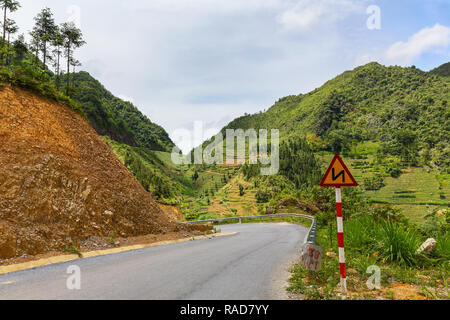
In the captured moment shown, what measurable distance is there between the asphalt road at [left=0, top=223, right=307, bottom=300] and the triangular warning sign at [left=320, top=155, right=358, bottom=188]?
2322 millimetres

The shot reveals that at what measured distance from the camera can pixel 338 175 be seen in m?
5.43

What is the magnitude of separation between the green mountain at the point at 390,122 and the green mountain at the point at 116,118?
86796 millimetres

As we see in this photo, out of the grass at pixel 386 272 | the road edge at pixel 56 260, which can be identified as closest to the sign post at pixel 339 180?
the grass at pixel 386 272

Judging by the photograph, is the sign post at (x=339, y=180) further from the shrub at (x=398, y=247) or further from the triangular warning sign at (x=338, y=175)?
the shrub at (x=398, y=247)

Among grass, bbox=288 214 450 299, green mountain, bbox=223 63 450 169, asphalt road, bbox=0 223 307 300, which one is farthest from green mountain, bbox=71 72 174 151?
green mountain, bbox=223 63 450 169

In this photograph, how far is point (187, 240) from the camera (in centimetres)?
1455

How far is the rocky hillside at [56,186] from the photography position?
867 centimetres

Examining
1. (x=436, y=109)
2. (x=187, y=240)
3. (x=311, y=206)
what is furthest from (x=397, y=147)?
(x=187, y=240)

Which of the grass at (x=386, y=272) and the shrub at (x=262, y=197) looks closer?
the grass at (x=386, y=272)

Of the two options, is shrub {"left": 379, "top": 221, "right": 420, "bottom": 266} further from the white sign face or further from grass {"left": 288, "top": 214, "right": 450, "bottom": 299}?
the white sign face

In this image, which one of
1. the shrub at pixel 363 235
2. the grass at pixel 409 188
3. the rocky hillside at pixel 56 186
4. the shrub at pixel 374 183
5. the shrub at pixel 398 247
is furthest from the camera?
the shrub at pixel 374 183

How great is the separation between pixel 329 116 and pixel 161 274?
184 meters

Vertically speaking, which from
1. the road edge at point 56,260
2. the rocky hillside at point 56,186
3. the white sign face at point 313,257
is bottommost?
the road edge at point 56,260

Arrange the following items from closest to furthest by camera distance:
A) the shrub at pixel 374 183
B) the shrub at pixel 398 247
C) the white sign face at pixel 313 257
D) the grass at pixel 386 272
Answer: the grass at pixel 386 272
the white sign face at pixel 313 257
the shrub at pixel 398 247
the shrub at pixel 374 183
